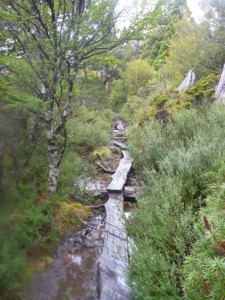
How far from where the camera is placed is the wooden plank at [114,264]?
111 inches

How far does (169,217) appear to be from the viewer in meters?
2.77

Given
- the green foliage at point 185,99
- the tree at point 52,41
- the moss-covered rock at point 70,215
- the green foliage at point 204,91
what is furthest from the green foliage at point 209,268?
the green foliage at point 204,91

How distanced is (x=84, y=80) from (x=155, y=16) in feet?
7.14

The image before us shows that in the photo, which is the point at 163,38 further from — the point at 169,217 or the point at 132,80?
the point at 169,217

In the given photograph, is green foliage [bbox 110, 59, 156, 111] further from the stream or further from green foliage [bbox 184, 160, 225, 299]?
green foliage [bbox 184, 160, 225, 299]

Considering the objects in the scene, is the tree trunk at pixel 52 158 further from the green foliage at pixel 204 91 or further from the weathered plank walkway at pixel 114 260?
the green foliage at pixel 204 91

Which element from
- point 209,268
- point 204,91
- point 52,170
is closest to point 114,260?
point 52,170

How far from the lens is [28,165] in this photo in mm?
4473

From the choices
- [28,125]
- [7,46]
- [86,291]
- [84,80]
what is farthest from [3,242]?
[84,80]

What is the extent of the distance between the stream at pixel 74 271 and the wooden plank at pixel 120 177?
3.52 feet

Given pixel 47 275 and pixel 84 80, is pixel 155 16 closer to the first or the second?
pixel 84 80

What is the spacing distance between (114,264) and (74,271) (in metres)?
0.67

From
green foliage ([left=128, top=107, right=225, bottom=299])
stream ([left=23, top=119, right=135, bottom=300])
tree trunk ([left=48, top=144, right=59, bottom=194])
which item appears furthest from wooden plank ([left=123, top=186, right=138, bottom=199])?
tree trunk ([left=48, top=144, right=59, bottom=194])

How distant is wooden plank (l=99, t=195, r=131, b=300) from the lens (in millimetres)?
2824
